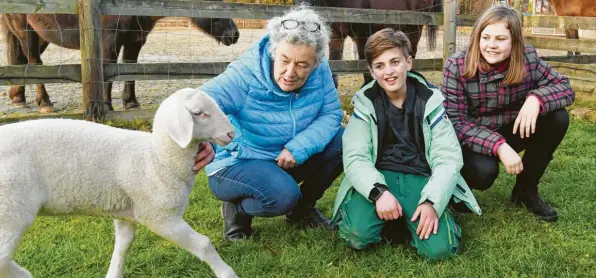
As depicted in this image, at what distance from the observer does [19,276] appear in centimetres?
226

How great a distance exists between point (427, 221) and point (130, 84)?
15.9ft

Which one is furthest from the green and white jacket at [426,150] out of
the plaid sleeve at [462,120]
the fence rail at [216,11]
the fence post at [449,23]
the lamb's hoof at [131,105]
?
the lamb's hoof at [131,105]

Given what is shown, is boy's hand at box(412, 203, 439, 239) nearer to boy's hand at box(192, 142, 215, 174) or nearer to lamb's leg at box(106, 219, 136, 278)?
boy's hand at box(192, 142, 215, 174)

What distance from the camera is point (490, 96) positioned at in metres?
3.52

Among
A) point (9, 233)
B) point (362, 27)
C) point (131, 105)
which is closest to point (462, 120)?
point (9, 233)

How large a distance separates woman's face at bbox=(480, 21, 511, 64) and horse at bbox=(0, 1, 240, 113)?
407cm

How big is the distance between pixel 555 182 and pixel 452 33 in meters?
3.28

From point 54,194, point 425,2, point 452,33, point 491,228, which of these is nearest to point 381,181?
point 491,228

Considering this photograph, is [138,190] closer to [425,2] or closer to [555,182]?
[555,182]

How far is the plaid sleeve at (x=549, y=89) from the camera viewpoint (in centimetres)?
339

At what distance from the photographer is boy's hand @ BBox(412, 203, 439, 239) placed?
300 cm

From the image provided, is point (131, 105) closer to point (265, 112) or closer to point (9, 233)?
point (265, 112)

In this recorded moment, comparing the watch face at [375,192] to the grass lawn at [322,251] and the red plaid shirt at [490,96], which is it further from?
the red plaid shirt at [490,96]

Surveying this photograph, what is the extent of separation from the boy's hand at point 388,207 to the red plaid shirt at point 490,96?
0.72m
